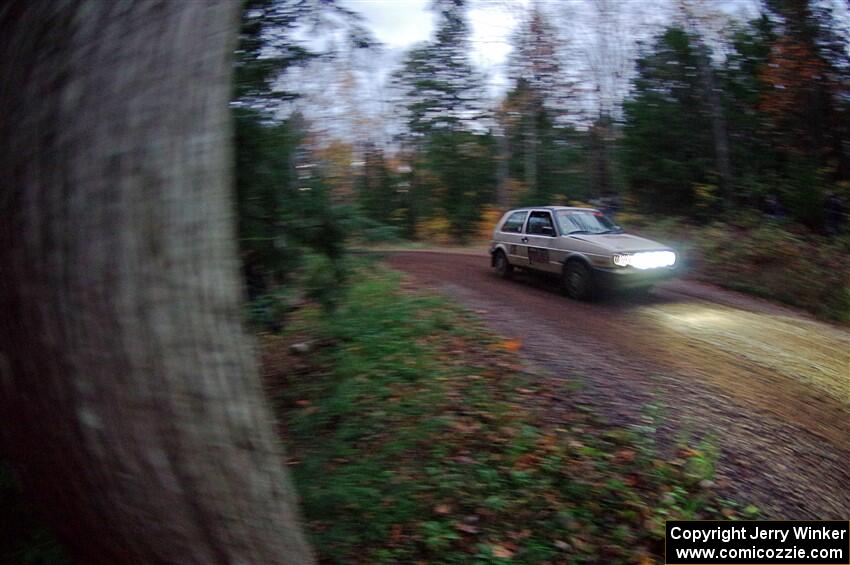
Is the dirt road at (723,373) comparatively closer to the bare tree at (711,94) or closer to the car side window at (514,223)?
Result: the car side window at (514,223)

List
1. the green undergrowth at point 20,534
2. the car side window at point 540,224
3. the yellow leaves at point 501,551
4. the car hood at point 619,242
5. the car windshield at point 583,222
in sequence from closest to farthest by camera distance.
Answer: the green undergrowth at point 20,534, the yellow leaves at point 501,551, the car hood at point 619,242, the car windshield at point 583,222, the car side window at point 540,224

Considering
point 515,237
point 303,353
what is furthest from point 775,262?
point 303,353

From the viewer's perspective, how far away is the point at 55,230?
2.35m

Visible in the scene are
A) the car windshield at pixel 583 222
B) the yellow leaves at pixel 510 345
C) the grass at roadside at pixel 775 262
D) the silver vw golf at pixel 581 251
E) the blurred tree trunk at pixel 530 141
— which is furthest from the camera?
the blurred tree trunk at pixel 530 141

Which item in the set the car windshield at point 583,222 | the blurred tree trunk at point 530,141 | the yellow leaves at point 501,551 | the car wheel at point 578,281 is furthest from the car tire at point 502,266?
the blurred tree trunk at point 530,141

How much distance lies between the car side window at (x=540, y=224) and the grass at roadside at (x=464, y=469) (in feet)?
15.7

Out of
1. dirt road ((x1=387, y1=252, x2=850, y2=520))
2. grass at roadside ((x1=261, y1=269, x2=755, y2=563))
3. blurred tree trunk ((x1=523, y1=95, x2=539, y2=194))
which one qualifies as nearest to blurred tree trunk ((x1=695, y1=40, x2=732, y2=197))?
blurred tree trunk ((x1=523, y1=95, x2=539, y2=194))

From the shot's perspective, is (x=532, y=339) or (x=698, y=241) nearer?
(x=532, y=339)

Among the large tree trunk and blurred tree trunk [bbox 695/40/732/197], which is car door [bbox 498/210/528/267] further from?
the large tree trunk

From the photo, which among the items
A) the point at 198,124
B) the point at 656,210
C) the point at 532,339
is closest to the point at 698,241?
the point at 656,210

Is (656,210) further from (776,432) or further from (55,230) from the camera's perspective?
(55,230)

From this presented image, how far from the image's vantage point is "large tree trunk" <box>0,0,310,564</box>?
7.67 ft

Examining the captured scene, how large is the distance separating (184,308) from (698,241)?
15.2 m

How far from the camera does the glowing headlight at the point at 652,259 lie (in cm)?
956
